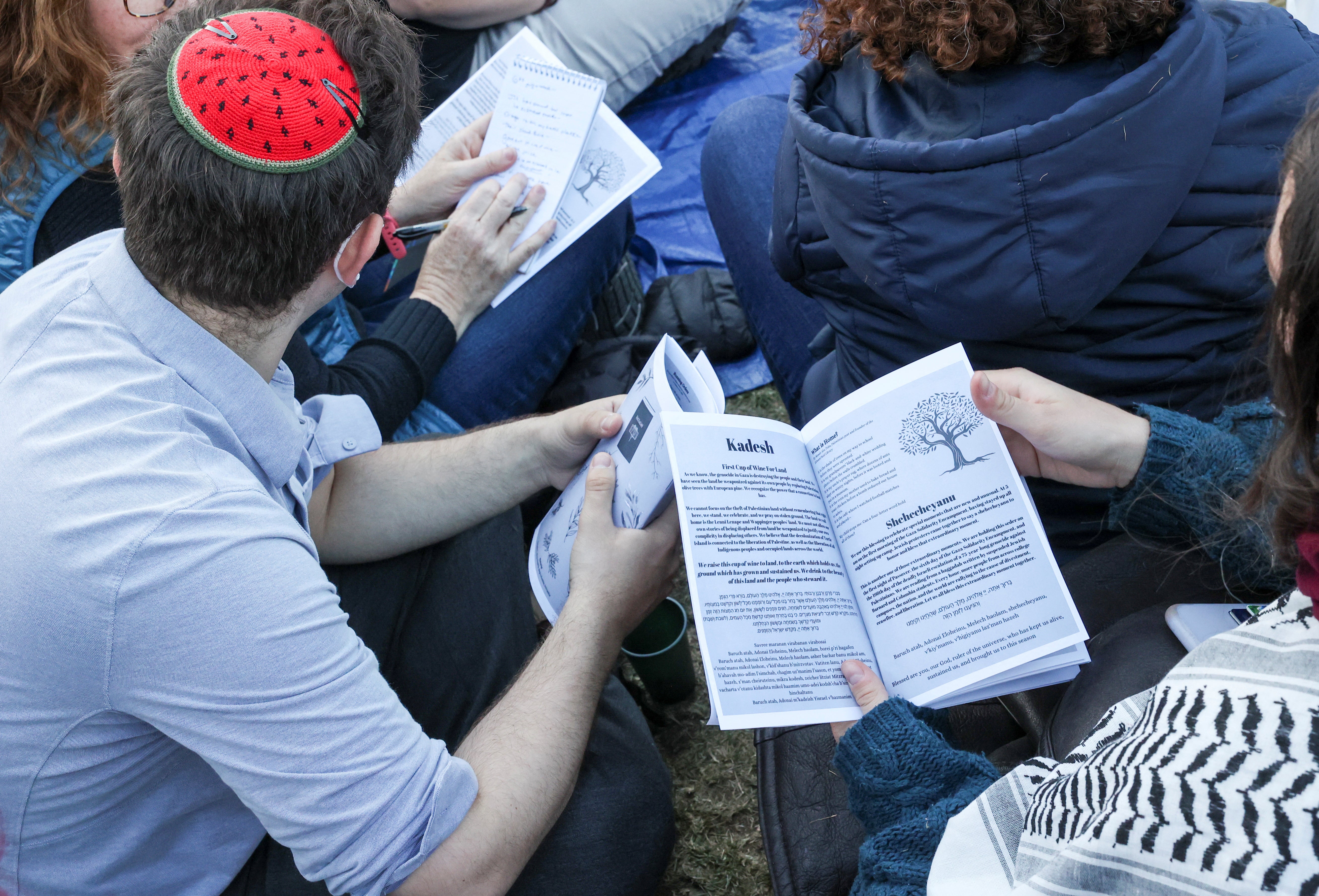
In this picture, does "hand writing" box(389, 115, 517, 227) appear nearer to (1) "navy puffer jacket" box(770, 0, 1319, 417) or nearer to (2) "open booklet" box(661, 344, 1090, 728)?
(1) "navy puffer jacket" box(770, 0, 1319, 417)

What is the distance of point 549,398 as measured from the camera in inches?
86.5

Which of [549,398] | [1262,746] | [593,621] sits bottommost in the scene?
[549,398]

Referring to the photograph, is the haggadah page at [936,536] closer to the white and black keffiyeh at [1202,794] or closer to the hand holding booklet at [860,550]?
the hand holding booklet at [860,550]

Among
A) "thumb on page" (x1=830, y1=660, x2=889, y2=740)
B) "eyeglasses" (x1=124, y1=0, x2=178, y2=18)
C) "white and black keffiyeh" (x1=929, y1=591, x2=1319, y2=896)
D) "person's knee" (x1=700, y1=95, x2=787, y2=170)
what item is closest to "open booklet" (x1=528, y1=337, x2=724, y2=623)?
"thumb on page" (x1=830, y1=660, x2=889, y2=740)

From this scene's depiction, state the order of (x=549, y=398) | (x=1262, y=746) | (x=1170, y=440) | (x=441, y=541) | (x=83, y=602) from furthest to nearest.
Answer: (x=549, y=398) < (x=441, y=541) < (x=1170, y=440) < (x=83, y=602) < (x=1262, y=746)

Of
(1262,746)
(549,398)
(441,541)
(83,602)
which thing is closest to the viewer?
(1262,746)

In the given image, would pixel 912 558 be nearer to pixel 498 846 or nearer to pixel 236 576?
pixel 498 846

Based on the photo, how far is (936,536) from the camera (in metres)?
1.12

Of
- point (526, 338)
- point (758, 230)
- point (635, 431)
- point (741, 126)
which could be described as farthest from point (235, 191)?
point (741, 126)

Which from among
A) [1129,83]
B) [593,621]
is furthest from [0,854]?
[1129,83]

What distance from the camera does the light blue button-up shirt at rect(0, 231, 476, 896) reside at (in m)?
0.93

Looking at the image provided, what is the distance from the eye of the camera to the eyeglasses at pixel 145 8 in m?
1.54

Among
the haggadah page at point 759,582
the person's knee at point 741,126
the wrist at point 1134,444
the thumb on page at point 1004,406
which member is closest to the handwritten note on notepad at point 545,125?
the person's knee at point 741,126

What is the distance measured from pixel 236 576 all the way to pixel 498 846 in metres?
0.44
